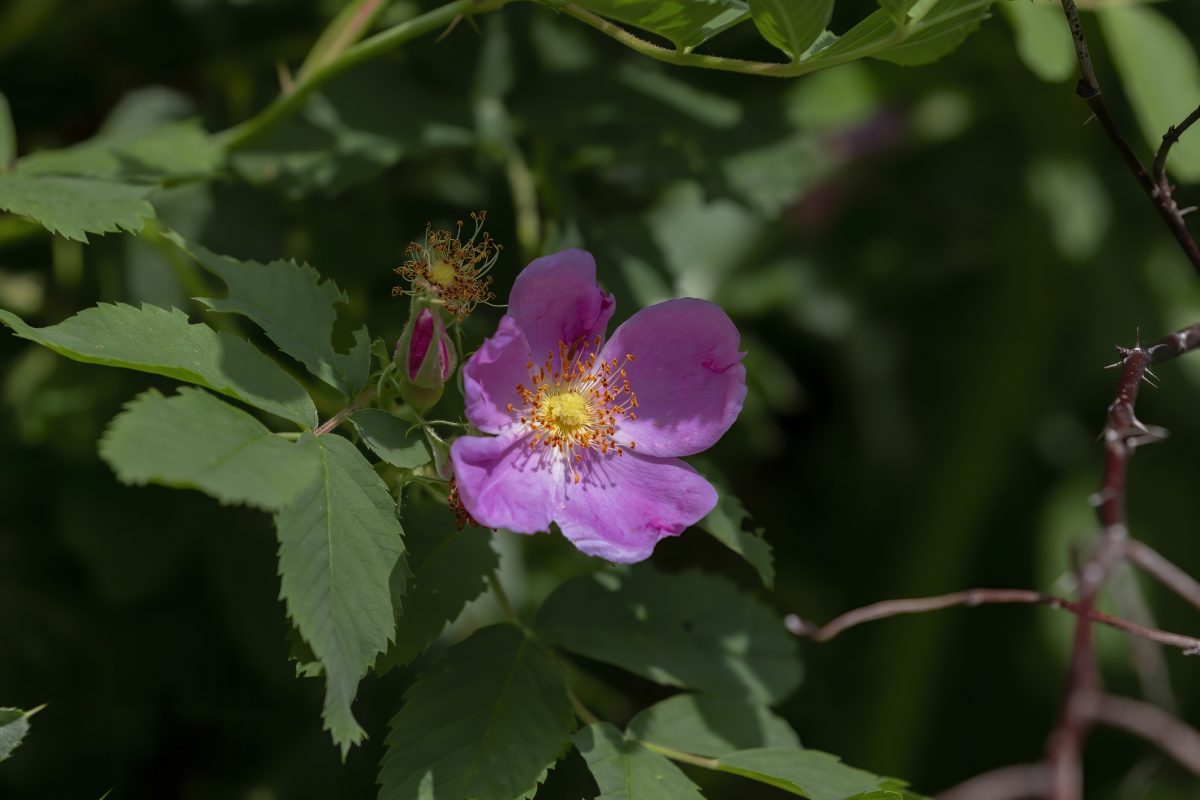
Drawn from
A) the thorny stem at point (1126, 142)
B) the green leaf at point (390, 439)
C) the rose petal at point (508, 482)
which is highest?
the thorny stem at point (1126, 142)

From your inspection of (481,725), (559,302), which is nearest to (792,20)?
(559,302)

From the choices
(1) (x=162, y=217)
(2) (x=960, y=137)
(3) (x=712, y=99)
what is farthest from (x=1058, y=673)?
(1) (x=162, y=217)

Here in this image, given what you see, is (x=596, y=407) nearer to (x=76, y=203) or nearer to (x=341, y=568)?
(x=341, y=568)

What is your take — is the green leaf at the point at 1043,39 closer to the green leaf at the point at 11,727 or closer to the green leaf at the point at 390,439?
the green leaf at the point at 390,439

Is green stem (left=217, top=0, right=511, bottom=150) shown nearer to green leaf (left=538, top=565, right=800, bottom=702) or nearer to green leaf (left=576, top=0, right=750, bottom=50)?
green leaf (left=576, top=0, right=750, bottom=50)

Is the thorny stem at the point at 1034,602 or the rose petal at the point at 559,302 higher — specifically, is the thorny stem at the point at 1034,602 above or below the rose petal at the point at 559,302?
below

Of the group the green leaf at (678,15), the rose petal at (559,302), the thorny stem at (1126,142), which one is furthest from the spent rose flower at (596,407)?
the thorny stem at (1126,142)

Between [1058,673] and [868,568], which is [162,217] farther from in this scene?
[1058,673]
